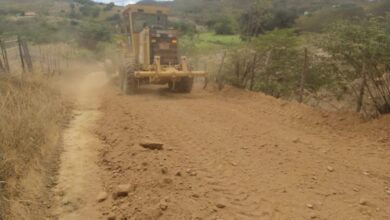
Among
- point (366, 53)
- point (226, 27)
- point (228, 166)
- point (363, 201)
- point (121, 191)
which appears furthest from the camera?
point (226, 27)

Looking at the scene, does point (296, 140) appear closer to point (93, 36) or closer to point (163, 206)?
point (163, 206)

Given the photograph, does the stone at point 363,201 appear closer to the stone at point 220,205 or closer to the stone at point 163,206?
the stone at point 220,205

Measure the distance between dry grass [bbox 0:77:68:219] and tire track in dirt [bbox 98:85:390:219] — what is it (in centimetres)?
99

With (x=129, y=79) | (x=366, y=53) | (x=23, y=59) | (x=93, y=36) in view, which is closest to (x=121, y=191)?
(x=366, y=53)

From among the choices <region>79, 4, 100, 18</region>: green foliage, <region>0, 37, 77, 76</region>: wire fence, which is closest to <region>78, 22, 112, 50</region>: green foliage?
<region>0, 37, 77, 76</region>: wire fence

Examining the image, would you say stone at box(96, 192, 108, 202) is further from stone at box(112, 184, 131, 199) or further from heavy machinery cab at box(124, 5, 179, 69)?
heavy machinery cab at box(124, 5, 179, 69)

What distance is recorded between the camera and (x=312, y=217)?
4008 mm

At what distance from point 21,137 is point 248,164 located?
11.0ft

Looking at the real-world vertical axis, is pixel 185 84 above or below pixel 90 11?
below

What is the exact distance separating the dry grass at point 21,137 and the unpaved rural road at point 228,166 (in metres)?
0.44

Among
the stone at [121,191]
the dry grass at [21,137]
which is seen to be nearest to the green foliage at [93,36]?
the dry grass at [21,137]

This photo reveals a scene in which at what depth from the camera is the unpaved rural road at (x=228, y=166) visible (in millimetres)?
4276

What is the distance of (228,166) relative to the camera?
5.33 meters

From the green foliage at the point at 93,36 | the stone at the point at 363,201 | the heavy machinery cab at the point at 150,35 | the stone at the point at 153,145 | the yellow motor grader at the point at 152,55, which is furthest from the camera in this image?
the green foliage at the point at 93,36
